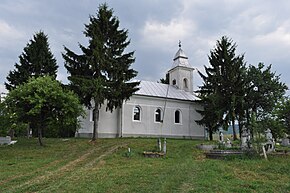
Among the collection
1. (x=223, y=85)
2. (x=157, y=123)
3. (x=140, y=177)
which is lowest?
(x=140, y=177)

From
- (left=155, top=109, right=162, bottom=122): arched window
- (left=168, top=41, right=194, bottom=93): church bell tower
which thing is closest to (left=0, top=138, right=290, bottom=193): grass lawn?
(left=155, top=109, right=162, bottom=122): arched window

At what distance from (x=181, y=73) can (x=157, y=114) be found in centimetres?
754

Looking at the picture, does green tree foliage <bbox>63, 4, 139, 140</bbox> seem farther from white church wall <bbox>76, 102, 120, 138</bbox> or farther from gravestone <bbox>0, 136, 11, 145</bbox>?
gravestone <bbox>0, 136, 11, 145</bbox>

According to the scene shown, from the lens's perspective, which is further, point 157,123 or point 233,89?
point 157,123

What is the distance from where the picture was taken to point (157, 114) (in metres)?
29.9

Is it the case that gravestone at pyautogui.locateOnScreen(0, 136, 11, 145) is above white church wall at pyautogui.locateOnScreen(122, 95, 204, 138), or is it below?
below

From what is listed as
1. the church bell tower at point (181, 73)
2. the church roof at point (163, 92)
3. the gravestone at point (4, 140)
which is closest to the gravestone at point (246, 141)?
the church roof at point (163, 92)

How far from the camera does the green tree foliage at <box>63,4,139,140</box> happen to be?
794 inches

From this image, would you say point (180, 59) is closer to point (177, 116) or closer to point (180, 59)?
point (180, 59)

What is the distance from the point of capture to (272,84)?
26469mm

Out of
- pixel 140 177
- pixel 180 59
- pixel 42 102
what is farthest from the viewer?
pixel 180 59

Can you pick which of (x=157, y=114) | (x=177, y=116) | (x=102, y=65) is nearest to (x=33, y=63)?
(x=102, y=65)

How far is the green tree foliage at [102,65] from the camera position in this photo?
20.2 meters

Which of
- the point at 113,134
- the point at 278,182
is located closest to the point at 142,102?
the point at 113,134
